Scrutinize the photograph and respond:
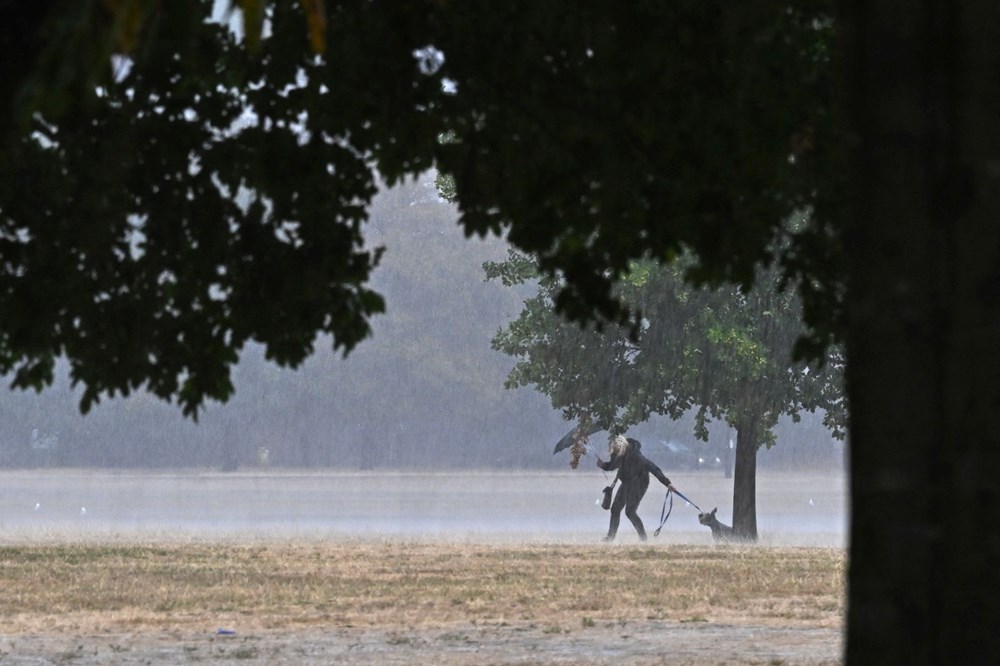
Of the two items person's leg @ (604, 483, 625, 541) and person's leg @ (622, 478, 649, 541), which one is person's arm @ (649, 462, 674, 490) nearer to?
person's leg @ (622, 478, 649, 541)

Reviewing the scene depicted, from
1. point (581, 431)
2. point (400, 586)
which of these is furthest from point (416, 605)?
point (581, 431)

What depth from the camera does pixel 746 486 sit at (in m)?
33.5

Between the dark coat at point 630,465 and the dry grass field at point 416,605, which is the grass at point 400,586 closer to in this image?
the dry grass field at point 416,605

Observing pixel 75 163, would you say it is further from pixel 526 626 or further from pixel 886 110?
pixel 526 626

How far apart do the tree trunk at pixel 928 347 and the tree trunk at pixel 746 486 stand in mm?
28940

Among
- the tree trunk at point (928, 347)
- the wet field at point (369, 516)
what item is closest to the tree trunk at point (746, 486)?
the wet field at point (369, 516)

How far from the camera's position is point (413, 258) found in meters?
192

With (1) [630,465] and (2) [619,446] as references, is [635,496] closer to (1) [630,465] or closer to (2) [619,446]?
(1) [630,465]

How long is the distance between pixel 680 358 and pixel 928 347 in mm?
27718

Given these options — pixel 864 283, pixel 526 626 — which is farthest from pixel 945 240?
pixel 526 626

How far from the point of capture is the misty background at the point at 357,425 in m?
138

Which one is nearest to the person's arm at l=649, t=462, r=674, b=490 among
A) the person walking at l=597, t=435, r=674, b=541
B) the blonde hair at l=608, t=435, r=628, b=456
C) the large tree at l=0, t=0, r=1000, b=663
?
the person walking at l=597, t=435, r=674, b=541

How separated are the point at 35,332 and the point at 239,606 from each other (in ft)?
29.3

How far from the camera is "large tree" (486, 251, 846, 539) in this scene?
103ft
